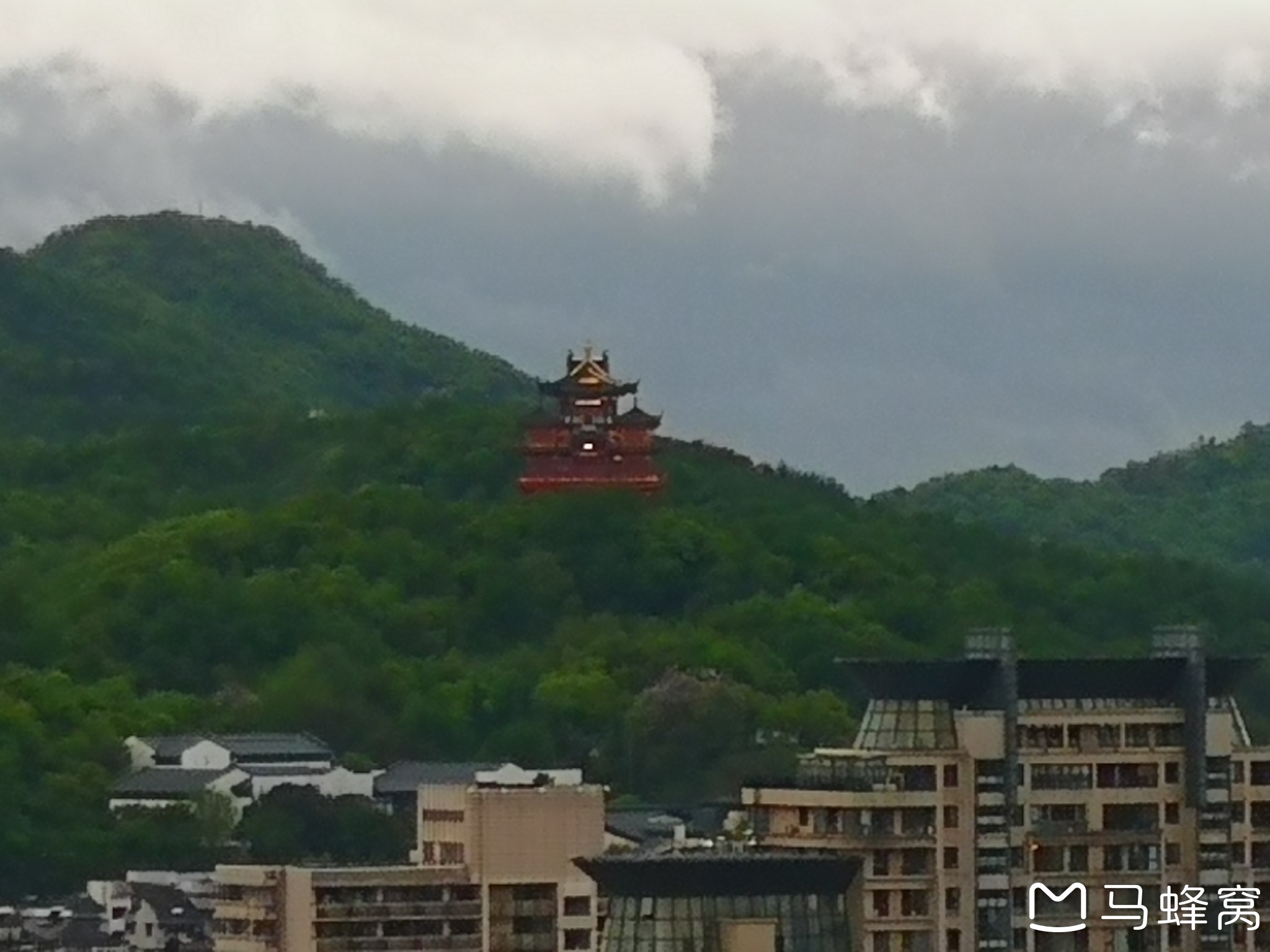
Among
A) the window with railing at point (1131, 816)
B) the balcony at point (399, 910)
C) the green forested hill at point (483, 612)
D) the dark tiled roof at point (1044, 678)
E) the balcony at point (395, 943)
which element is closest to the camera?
the dark tiled roof at point (1044, 678)

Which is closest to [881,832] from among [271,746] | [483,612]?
[271,746]

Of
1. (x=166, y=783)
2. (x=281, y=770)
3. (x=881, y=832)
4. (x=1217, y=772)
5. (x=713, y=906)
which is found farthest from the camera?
(x=281, y=770)

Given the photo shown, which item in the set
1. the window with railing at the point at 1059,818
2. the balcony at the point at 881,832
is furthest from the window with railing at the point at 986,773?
the balcony at the point at 881,832

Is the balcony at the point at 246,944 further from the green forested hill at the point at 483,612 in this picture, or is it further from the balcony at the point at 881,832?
the green forested hill at the point at 483,612

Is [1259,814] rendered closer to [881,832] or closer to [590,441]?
[881,832]

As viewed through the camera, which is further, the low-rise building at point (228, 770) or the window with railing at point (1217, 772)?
the low-rise building at point (228, 770)

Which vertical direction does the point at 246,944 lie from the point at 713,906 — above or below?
above
